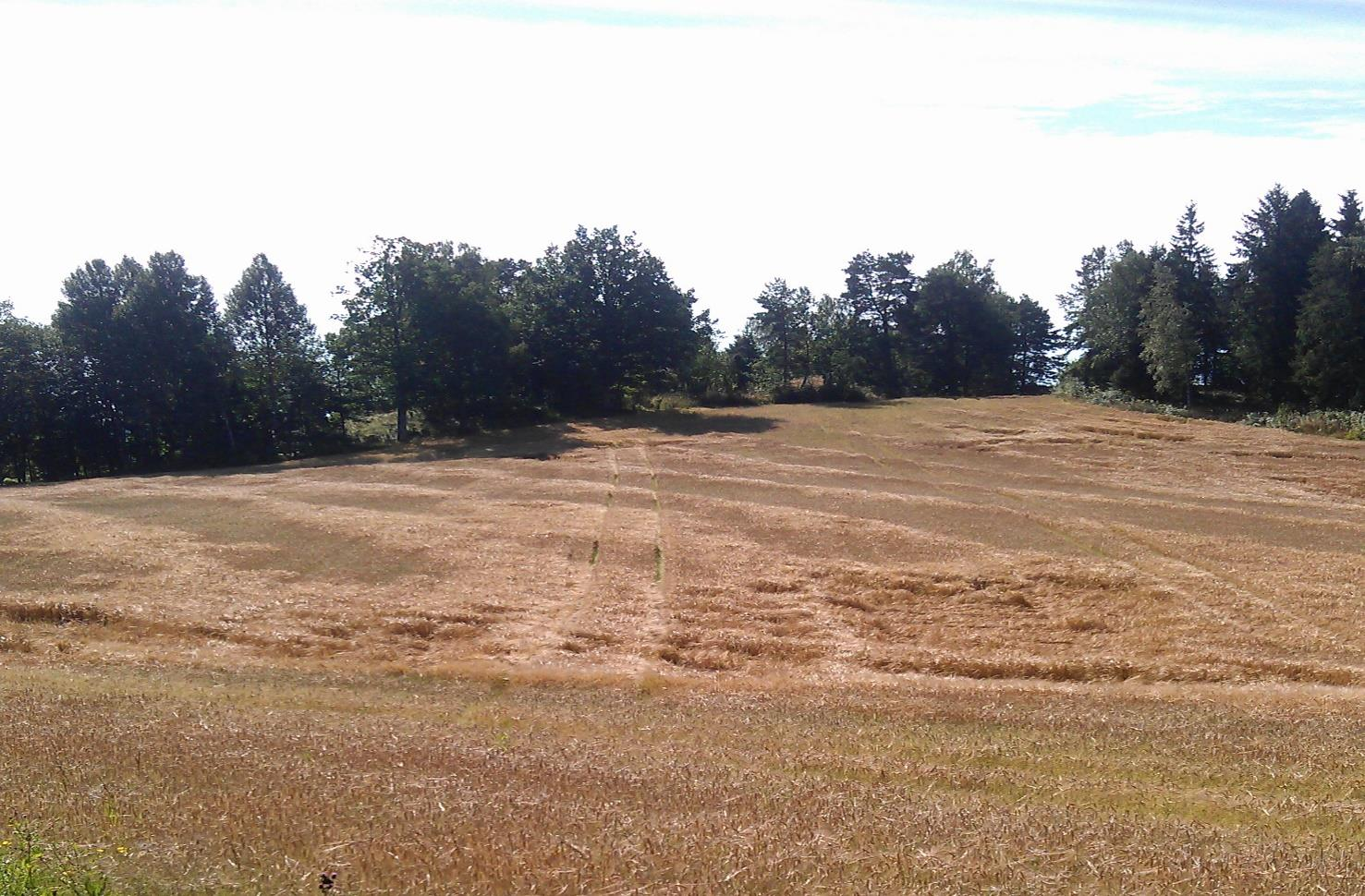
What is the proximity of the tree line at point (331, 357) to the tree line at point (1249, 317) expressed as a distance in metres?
25.4

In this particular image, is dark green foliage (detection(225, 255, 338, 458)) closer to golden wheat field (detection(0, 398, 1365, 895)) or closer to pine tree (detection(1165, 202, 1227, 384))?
golden wheat field (detection(0, 398, 1365, 895))

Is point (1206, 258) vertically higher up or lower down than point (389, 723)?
higher up

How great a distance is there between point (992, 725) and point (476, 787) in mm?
10677

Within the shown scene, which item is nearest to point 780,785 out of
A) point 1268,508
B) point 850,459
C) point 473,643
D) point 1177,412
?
point 473,643

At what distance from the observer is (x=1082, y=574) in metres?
33.2

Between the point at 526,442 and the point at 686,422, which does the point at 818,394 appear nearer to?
the point at 686,422

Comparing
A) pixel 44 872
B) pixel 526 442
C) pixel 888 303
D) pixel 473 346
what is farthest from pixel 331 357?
pixel 44 872

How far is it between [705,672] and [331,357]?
60.6 m

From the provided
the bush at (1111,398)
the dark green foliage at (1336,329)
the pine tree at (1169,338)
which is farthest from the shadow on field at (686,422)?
the dark green foliage at (1336,329)

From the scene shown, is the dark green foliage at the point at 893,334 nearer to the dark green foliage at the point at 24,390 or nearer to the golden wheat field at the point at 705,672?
the golden wheat field at the point at 705,672

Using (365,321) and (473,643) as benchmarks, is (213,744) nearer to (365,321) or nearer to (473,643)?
(473,643)

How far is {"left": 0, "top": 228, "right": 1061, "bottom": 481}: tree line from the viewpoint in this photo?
2837 inches

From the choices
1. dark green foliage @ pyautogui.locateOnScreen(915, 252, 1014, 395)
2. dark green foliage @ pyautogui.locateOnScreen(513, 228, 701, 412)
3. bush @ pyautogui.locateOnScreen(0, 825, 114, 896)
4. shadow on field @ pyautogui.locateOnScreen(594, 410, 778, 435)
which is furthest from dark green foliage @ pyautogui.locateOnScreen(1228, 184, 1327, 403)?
bush @ pyautogui.locateOnScreen(0, 825, 114, 896)

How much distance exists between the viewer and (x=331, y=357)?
251 feet
